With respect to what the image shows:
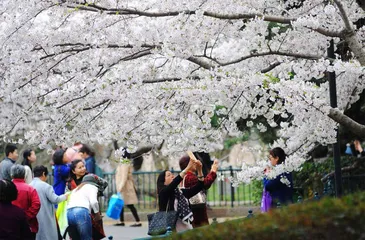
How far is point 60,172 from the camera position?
1334cm

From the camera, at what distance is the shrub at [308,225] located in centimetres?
572

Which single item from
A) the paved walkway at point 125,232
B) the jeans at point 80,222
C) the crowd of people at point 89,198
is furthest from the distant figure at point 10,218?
the paved walkway at point 125,232

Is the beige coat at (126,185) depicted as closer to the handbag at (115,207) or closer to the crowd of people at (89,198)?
the handbag at (115,207)

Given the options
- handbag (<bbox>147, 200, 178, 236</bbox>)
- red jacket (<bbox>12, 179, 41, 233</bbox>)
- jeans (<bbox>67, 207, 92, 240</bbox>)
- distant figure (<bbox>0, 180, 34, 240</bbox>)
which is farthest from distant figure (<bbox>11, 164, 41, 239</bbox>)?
handbag (<bbox>147, 200, 178, 236</bbox>)

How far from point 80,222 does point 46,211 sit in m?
0.72

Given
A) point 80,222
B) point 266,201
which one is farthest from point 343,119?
point 80,222

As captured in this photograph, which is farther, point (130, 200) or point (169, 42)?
point (130, 200)

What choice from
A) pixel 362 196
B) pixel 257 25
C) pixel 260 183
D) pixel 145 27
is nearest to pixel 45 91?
pixel 145 27

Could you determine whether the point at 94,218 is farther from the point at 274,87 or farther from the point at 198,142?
the point at 274,87

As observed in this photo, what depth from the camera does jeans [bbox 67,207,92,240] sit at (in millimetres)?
10750

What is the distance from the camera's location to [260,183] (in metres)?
17.6

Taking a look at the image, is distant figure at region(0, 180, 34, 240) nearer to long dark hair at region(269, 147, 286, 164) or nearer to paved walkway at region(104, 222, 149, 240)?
long dark hair at region(269, 147, 286, 164)

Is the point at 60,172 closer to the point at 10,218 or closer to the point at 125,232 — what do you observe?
the point at 125,232

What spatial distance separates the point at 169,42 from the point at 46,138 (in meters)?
2.22
